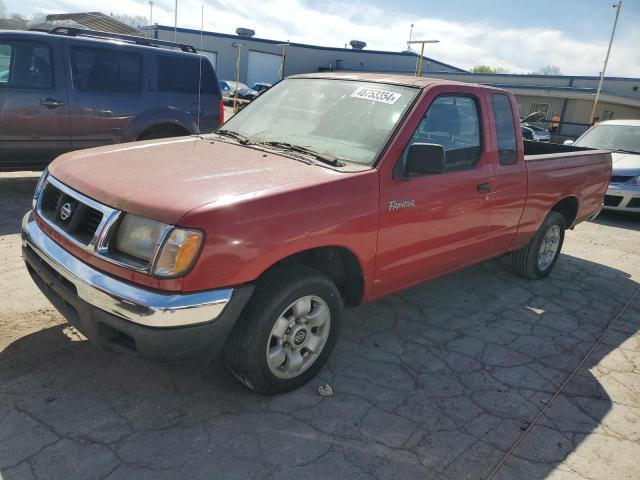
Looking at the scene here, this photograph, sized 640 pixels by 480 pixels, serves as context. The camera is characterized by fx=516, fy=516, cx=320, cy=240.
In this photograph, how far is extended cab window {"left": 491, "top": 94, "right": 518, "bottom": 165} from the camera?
4207mm

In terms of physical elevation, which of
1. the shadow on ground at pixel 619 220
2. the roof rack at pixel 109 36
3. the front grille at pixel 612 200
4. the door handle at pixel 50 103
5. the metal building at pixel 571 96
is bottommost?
the shadow on ground at pixel 619 220

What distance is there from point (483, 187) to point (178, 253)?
254 centimetres

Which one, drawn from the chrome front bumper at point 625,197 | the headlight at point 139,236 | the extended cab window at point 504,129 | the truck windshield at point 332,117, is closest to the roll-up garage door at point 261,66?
the chrome front bumper at point 625,197

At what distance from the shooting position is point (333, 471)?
8.18ft

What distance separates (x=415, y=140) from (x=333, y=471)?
209 cm

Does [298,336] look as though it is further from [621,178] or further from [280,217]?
[621,178]

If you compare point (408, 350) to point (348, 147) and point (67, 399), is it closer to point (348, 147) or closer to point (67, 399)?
point (348, 147)

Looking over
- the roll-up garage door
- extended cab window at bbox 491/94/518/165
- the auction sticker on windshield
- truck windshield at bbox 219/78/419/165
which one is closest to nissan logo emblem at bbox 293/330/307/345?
truck windshield at bbox 219/78/419/165

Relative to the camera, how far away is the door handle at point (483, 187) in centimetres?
393

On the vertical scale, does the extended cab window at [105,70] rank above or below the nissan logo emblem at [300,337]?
above

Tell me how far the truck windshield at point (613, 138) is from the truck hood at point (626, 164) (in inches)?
13.7

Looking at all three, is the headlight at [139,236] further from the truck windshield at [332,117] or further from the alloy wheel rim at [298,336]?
the truck windshield at [332,117]

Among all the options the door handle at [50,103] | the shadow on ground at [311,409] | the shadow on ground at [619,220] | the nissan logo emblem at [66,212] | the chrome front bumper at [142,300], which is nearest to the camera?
the chrome front bumper at [142,300]

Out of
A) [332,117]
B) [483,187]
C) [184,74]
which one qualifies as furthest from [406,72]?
[332,117]
